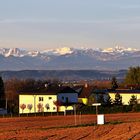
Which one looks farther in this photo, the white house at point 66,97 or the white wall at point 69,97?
the white wall at point 69,97

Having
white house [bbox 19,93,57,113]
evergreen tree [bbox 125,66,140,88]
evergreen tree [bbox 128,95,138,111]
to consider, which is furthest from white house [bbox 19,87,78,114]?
evergreen tree [bbox 125,66,140,88]

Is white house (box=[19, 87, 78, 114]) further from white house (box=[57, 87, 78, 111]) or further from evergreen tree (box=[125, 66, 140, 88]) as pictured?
evergreen tree (box=[125, 66, 140, 88])

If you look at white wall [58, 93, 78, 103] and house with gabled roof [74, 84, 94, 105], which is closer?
white wall [58, 93, 78, 103]

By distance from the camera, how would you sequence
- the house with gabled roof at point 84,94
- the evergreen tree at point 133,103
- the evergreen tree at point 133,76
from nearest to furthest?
the evergreen tree at point 133,103 → the house with gabled roof at point 84,94 → the evergreen tree at point 133,76

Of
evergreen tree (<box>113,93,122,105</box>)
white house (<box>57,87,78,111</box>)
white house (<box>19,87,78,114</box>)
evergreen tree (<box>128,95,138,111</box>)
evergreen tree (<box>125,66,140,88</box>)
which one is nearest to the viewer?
evergreen tree (<box>128,95,138,111</box>)

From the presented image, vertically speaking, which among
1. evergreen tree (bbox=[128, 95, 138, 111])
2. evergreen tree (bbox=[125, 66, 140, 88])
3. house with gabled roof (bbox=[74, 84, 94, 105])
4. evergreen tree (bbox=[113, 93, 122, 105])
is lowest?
evergreen tree (bbox=[128, 95, 138, 111])

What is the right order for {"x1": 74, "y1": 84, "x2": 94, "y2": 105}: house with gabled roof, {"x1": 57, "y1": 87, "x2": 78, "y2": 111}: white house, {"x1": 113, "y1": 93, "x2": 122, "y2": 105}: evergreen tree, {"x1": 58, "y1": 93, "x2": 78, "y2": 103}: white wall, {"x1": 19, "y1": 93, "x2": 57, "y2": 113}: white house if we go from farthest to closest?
{"x1": 74, "y1": 84, "x2": 94, "y2": 105}: house with gabled roof
{"x1": 58, "y1": 93, "x2": 78, "y2": 103}: white wall
{"x1": 19, "y1": 93, "x2": 57, "y2": 113}: white house
{"x1": 57, "y1": 87, "x2": 78, "y2": 111}: white house
{"x1": 113, "y1": 93, "x2": 122, "y2": 105}: evergreen tree

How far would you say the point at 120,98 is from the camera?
9288 centimetres

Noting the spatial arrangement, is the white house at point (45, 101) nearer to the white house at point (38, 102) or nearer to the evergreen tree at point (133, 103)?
the white house at point (38, 102)

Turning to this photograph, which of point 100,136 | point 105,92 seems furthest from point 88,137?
point 105,92

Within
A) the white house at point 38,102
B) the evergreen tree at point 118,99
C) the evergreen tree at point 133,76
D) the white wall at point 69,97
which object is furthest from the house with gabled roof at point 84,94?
the evergreen tree at point 133,76

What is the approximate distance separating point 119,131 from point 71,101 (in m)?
61.0

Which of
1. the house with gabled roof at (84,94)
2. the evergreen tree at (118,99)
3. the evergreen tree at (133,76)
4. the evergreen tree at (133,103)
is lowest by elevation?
the evergreen tree at (133,103)

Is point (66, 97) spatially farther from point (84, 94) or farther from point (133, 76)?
point (133, 76)
